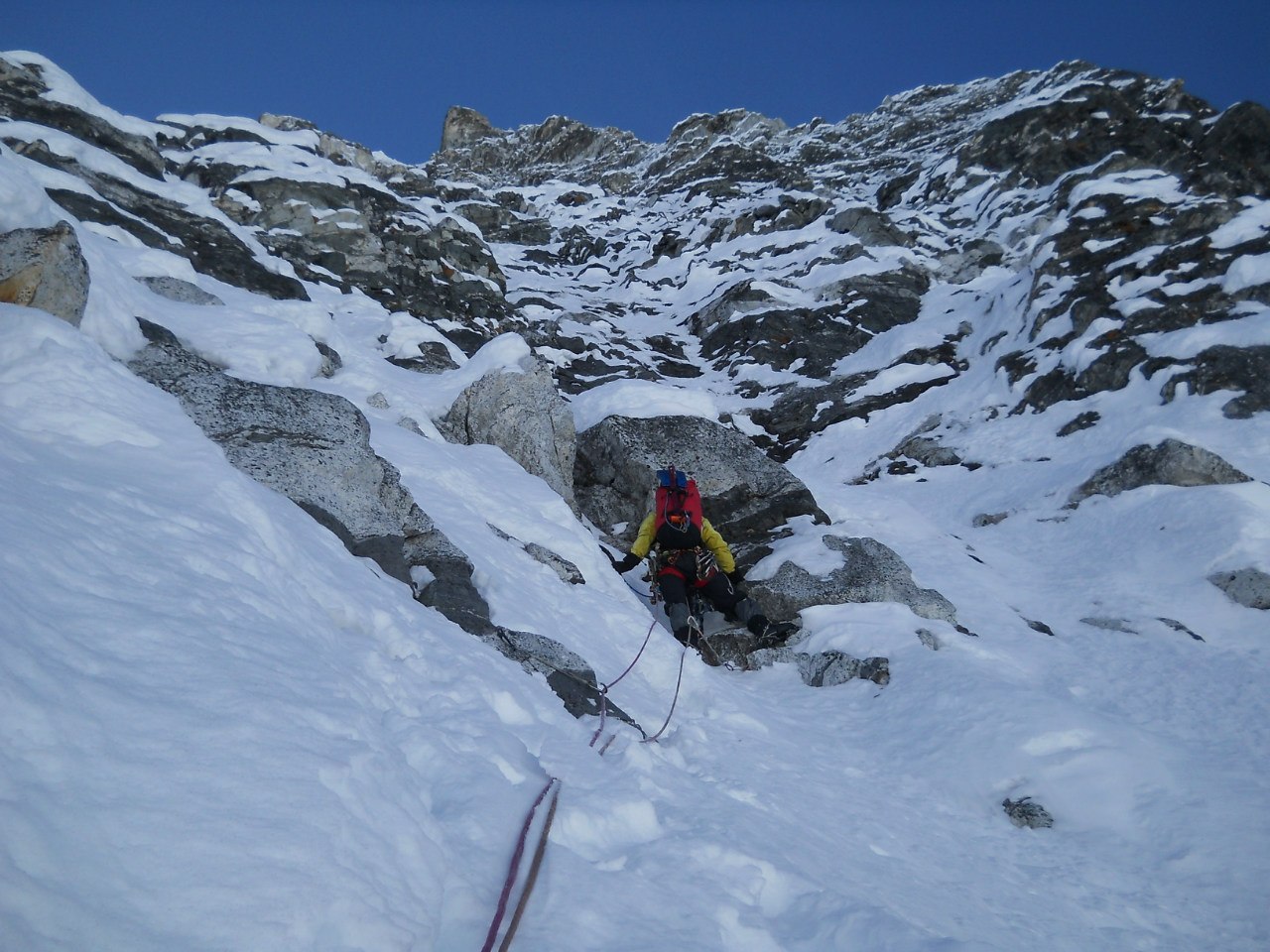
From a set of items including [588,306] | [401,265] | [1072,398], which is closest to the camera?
[1072,398]

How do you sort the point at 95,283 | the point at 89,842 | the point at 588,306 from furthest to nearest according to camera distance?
1. the point at 588,306
2. the point at 95,283
3. the point at 89,842

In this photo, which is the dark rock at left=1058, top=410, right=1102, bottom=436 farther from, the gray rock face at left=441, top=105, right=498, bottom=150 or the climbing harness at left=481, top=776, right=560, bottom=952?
the gray rock face at left=441, top=105, right=498, bottom=150

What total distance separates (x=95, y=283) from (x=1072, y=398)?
21444 mm

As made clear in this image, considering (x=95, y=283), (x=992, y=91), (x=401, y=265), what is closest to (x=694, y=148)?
(x=992, y=91)

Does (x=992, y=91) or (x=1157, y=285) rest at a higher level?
(x=992, y=91)

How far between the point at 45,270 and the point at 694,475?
9521 millimetres

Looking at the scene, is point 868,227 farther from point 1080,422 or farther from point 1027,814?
point 1027,814

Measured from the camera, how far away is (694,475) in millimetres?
13305

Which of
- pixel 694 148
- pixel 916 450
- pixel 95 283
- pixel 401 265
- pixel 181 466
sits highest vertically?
pixel 694 148

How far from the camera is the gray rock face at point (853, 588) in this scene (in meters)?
10.0

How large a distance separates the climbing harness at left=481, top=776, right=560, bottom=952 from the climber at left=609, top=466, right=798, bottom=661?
615 centimetres

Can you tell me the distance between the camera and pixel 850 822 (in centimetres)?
541

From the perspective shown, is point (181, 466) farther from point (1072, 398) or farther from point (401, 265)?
point (401, 265)

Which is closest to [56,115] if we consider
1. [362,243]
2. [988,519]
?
[362,243]
